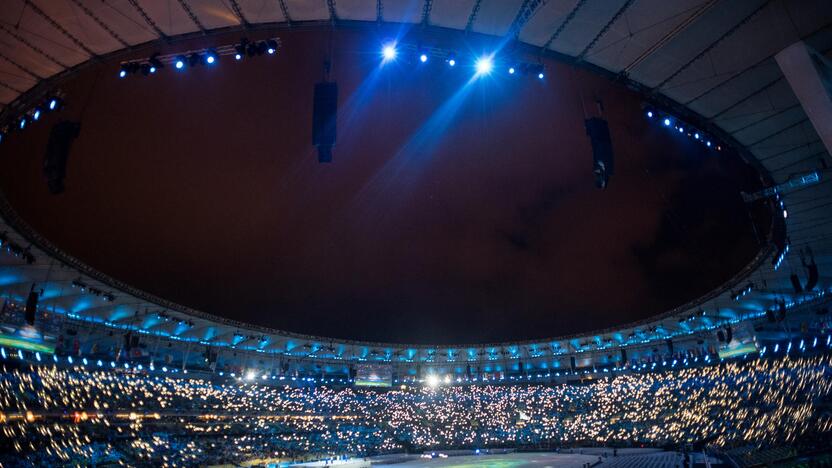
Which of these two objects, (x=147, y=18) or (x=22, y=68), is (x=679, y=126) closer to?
(x=147, y=18)

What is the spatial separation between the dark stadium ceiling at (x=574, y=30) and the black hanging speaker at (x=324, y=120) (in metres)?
2.44

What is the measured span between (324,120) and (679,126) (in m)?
13.1

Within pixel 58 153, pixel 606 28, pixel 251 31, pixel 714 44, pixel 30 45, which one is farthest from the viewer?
pixel 58 153

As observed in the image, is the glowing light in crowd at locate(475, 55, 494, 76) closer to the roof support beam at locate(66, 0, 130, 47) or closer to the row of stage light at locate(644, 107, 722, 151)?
the row of stage light at locate(644, 107, 722, 151)

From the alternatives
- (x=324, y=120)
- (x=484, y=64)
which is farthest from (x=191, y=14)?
(x=484, y=64)

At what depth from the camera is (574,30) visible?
12570 millimetres

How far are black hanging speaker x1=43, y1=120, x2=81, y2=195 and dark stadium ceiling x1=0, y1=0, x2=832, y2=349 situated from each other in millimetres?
1823

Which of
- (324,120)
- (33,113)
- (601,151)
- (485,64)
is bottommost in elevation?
(601,151)

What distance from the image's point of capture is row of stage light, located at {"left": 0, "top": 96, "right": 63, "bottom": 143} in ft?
49.2

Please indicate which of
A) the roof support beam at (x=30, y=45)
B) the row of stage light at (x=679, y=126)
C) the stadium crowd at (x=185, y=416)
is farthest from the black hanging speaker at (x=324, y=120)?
the stadium crowd at (x=185, y=416)

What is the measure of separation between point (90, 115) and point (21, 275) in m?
16.4

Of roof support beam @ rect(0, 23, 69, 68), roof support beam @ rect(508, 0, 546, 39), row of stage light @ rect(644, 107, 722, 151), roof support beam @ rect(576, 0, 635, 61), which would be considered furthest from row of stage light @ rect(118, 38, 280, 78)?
row of stage light @ rect(644, 107, 722, 151)

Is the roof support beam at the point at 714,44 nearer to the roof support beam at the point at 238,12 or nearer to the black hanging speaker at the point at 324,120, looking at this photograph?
the black hanging speaker at the point at 324,120

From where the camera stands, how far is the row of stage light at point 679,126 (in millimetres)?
15599
